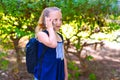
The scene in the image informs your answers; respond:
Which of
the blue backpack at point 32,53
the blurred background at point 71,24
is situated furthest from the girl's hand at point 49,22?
the blurred background at point 71,24

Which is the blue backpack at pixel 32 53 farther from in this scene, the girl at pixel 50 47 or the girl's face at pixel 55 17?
the girl's face at pixel 55 17

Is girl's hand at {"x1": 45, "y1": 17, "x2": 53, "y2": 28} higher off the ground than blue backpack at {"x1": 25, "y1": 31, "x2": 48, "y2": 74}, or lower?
higher

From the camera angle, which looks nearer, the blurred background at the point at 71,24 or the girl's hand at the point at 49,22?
the girl's hand at the point at 49,22

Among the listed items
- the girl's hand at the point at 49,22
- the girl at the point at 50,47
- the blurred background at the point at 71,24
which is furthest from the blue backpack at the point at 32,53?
the blurred background at the point at 71,24

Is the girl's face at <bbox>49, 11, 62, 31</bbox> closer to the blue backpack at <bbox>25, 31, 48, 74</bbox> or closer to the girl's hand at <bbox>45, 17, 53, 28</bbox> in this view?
the girl's hand at <bbox>45, 17, 53, 28</bbox>

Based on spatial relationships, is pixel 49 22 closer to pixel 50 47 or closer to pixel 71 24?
pixel 50 47

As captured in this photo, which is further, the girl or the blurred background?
the blurred background

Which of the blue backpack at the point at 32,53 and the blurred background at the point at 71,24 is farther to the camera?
the blurred background at the point at 71,24

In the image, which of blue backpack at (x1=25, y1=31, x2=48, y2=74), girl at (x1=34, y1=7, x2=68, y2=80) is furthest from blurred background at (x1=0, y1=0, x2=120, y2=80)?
blue backpack at (x1=25, y1=31, x2=48, y2=74)

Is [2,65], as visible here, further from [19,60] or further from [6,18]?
[6,18]

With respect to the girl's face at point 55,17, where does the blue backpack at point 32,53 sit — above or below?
below

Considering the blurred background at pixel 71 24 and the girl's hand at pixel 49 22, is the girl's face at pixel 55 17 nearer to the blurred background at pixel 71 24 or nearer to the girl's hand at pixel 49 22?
the girl's hand at pixel 49 22

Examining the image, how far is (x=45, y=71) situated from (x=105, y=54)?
15.1ft

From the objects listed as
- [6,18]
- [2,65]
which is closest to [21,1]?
[6,18]
